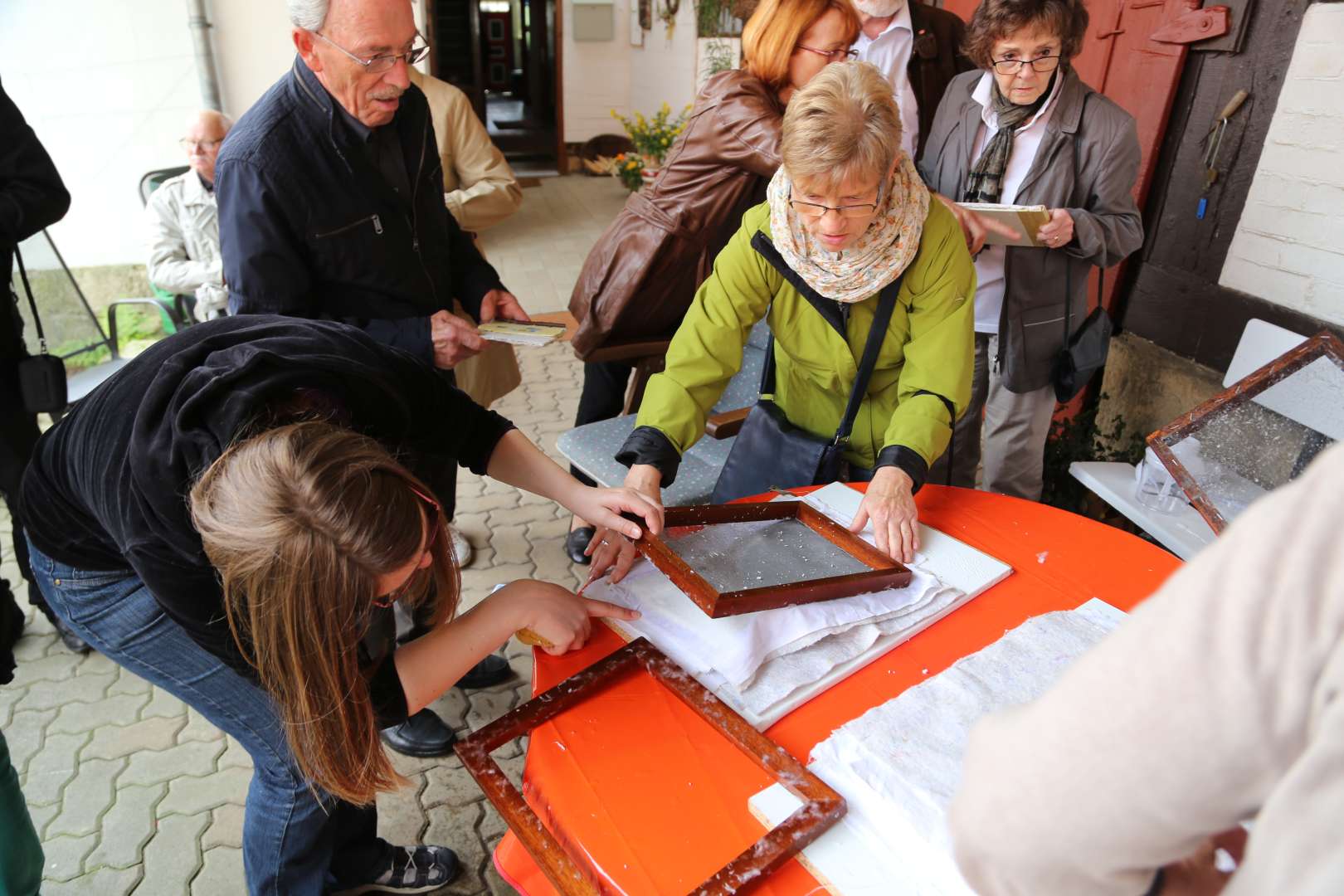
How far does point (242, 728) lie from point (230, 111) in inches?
220

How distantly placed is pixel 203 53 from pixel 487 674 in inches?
195

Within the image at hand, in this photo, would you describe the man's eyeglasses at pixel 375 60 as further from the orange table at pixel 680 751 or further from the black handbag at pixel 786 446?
the orange table at pixel 680 751

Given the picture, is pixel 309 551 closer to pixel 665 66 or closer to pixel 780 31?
pixel 780 31

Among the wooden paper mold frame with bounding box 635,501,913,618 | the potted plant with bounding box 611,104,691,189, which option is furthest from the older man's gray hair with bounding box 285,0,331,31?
the potted plant with bounding box 611,104,691,189

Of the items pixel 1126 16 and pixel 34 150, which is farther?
pixel 1126 16

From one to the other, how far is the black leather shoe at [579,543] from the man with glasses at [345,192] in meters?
1.20

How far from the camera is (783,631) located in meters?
1.49

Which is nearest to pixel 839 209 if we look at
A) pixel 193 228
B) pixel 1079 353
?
pixel 1079 353

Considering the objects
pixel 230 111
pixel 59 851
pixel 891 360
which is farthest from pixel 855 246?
pixel 230 111

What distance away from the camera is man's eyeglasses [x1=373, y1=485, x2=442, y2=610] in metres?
1.30

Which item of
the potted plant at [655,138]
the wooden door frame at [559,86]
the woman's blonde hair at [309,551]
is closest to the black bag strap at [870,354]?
the woman's blonde hair at [309,551]

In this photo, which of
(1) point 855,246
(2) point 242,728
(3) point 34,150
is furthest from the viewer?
(3) point 34,150

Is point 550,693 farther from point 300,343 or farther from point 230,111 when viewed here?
point 230,111

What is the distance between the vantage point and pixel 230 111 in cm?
590
